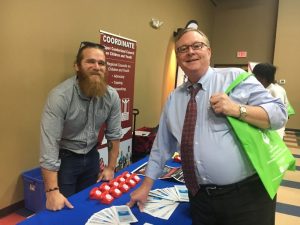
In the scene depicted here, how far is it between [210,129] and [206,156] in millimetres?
110

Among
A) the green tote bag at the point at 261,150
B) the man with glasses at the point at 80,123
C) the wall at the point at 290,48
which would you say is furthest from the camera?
the wall at the point at 290,48

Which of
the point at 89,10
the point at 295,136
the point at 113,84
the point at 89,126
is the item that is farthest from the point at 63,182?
the point at 295,136

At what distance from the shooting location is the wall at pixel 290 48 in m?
7.46

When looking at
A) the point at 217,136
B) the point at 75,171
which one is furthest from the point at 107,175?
the point at 217,136

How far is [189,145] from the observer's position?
117cm

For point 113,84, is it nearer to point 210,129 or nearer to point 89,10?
point 89,10

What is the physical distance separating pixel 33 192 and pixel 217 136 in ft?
7.05

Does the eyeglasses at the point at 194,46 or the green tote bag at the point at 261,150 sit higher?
the eyeglasses at the point at 194,46

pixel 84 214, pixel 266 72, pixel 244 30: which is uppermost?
pixel 244 30

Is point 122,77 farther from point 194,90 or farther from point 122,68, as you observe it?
point 194,90

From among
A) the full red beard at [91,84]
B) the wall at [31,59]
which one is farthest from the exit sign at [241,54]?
the full red beard at [91,84]

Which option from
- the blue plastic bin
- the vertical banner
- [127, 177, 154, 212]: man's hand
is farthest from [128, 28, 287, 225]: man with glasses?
the vertical banner

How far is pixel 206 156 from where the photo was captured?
3.69 feet

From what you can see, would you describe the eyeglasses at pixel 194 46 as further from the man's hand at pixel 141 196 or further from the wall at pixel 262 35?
the wall at pixel 262 35
